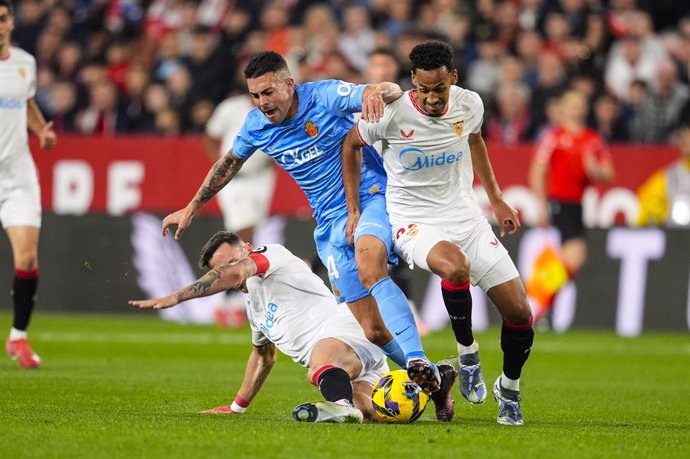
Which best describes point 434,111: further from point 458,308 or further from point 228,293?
Result: point 228,293

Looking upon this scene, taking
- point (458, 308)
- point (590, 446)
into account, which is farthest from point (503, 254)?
point (590, 446)

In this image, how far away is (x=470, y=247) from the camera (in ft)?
27.0

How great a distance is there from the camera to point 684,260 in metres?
16.2

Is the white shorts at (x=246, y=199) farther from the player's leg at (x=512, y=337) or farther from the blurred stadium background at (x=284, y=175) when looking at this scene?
the player's leg at (x=512, y=337)

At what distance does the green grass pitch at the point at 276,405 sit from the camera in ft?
21.8

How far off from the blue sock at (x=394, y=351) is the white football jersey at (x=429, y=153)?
822 millimetres

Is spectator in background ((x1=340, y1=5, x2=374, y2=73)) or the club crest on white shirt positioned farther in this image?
spectator in background ((x1=340, y1=5, x2=374, y2=73))

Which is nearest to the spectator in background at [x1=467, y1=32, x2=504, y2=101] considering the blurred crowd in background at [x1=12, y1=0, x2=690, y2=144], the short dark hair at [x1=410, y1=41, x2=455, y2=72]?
the blurred crowd in background at [x1=12, y1=0, x2=690, y2=144]

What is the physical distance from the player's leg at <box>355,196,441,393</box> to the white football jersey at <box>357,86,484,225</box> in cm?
17

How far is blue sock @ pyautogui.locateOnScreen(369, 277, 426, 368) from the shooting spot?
25.7 ft

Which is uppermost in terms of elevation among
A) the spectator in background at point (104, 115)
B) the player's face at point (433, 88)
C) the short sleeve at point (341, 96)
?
→ the player's face at point (433, 88)

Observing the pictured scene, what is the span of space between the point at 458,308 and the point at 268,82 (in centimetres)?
179

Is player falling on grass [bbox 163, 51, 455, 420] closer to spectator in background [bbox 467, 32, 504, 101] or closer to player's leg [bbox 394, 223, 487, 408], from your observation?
player's leg [bbox 394, 223, 487, 408]

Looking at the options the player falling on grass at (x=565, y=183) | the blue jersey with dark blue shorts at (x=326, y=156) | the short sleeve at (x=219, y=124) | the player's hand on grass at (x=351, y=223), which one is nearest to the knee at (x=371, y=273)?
the blue jersey with dark blue shorts at (x=326, y=156)
